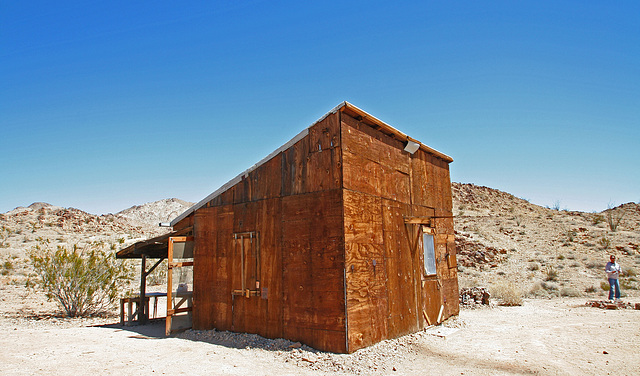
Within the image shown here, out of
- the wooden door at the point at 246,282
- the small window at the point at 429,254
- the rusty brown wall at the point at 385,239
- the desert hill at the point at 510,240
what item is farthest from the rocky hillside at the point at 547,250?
the wooden door at the point at 246,282

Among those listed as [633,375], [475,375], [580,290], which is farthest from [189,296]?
[580,290]

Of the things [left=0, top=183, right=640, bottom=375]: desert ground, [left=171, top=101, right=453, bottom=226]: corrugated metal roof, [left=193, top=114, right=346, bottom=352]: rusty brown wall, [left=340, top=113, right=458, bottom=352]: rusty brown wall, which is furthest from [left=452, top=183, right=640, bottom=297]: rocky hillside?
[left=193, top=114, right=346, bottom=352]: rusty brown wall

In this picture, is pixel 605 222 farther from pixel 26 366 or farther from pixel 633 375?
pixel 26 366

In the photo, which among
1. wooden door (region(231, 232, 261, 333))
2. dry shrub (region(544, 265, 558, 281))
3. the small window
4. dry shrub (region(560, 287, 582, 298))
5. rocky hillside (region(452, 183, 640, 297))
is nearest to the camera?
wooden door (region(231, 232, 261, 333))

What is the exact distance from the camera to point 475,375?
662 centimetres

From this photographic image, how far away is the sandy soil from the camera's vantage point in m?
6.76

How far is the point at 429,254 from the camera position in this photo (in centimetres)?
1023

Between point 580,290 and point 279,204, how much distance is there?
1599cm

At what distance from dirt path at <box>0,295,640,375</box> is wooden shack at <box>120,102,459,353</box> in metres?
0.43

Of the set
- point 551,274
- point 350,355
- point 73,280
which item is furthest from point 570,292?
point 73,280

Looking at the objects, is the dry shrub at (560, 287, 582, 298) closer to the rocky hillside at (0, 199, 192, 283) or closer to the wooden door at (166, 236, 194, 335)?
the wooden door at (166, 236, 194, 335)

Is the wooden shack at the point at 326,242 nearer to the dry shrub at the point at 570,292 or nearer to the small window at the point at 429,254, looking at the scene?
the small window at the point at 429,254

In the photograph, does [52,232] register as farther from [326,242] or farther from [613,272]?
[613,272]

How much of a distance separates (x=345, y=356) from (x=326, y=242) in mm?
1990
